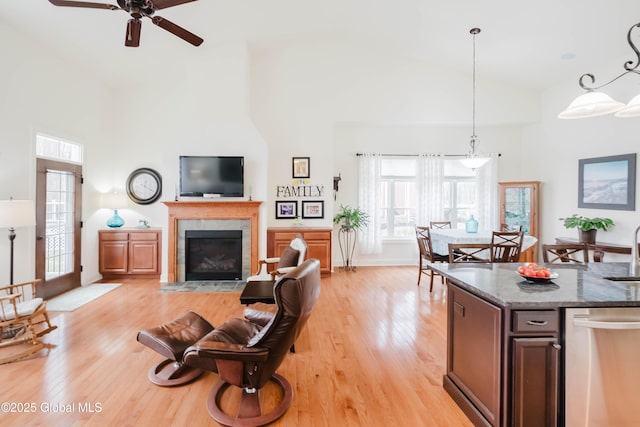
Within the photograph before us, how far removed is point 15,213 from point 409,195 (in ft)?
21.0

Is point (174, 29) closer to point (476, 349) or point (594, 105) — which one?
point (594, 105)

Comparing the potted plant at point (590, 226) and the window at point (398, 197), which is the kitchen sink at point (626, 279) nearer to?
the potted plant at point (590, 226)

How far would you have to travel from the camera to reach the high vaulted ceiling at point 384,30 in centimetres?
394

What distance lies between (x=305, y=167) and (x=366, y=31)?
105 inches

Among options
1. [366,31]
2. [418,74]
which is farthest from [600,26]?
[366,31]

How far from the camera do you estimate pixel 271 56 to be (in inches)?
243

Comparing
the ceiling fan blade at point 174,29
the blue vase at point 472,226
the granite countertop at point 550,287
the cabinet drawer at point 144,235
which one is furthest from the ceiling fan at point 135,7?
the blue vase at point 472,226

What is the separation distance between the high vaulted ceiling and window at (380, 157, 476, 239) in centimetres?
208

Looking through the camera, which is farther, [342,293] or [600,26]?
[342,293]

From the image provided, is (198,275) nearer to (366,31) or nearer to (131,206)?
(131,206)

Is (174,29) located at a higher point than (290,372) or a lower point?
higher

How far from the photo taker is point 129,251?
5.64 m

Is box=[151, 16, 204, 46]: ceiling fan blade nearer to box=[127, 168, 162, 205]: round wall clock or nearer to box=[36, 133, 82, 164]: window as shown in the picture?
box=[36, 133, 82, 164]: window

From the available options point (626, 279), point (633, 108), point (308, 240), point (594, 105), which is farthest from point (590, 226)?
point (308, 240)
